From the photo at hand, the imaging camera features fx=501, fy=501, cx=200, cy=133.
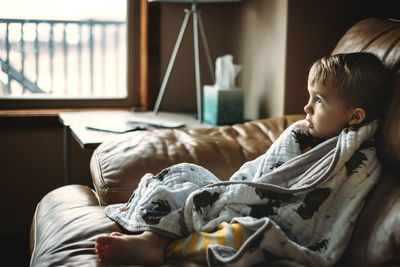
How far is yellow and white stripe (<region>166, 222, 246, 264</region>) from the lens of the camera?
3.46 ft

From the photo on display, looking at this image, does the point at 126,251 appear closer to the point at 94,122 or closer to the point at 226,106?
the point at 94,122

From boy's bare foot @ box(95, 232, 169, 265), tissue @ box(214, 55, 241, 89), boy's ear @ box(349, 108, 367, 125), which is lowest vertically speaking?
boy's bare foot @ box(95, 232, 169, 265)

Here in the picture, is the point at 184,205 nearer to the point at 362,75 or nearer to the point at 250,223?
the point at 250,223

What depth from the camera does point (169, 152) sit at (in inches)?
61.9

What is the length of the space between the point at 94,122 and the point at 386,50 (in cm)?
130

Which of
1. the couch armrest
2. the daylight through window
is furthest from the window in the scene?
the couch armrest

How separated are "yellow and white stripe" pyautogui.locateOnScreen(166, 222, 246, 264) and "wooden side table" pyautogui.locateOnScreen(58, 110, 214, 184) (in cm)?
75

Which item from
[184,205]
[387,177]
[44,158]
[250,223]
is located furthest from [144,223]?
[44,158]

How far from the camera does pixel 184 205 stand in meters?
1.18

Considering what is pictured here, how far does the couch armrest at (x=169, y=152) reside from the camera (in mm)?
1463

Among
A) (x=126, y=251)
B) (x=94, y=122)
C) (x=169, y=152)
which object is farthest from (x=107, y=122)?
(x=126, y=251)

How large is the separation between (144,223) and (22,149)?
5.25 feet

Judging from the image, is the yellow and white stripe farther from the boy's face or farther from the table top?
the table top

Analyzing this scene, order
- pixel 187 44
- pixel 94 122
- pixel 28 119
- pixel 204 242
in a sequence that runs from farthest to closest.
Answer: pixel 187 44
pixel 28 119
pixel 94 122
pixel 204 242
